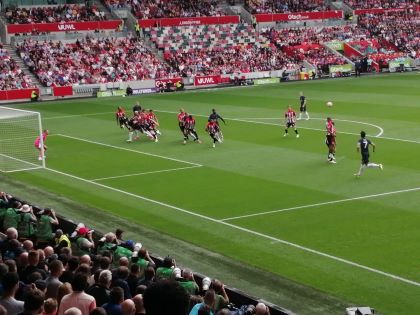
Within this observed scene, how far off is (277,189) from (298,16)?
198 ft

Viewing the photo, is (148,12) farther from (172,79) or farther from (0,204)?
(0,204)

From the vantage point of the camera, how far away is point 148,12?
252 feet

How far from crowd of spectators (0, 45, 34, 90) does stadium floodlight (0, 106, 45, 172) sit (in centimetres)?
1395

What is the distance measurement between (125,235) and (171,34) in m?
56.1

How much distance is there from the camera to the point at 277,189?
26.3 m

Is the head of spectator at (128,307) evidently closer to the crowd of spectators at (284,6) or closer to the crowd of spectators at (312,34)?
the crowd of spectators at (312,34)

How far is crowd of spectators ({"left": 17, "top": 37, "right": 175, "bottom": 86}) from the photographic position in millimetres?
64500

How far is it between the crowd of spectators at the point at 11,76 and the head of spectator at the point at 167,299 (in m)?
57.3

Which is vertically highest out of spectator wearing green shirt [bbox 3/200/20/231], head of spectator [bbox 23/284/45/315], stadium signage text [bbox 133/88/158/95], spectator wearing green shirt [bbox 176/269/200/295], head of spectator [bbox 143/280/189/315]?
head of spectator [bbox 143/280/189/315]

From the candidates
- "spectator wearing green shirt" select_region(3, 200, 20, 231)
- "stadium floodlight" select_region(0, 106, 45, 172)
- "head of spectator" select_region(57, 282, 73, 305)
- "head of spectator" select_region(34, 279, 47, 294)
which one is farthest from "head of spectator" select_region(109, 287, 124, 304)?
"stadium floodlight" select_region(0, 106, 45, 172)

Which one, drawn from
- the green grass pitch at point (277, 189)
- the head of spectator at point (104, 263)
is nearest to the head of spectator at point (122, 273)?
the head of spectator at point (104, 263)

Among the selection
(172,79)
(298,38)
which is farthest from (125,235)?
(298,38)

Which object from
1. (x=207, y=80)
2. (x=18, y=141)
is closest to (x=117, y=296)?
(x=18, y=141)

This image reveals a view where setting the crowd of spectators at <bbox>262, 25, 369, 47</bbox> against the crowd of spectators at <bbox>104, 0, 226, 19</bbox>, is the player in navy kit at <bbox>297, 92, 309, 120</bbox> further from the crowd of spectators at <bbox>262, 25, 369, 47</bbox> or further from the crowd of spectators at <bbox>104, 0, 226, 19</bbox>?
the crowd of spectators at <bbox>262, 25, 369, 47</bbox>
